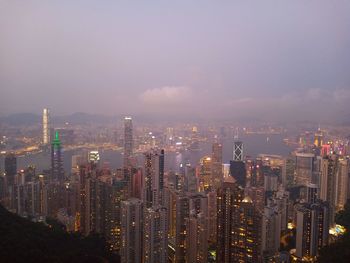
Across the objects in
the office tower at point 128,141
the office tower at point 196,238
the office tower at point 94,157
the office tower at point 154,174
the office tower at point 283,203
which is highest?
the office tower at point 128,141

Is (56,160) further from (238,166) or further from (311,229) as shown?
(311,229)

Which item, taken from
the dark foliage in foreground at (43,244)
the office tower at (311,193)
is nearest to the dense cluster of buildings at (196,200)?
the office tower at (311,193)

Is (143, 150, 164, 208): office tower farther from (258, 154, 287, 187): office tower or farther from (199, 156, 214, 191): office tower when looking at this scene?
(258, 154, 287, 187): office tower

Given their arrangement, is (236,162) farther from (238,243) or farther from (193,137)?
(238,243)

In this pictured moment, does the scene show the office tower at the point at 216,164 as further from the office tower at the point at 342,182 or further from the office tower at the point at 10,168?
the office tower at the point at 10,168

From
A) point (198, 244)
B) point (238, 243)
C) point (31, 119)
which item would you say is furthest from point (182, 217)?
point (31, 119)

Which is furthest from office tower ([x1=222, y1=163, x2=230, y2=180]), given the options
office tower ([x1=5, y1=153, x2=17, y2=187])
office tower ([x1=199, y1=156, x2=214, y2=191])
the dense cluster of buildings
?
office tower ([x1=5, y1=153, x2=17, y2=187])
